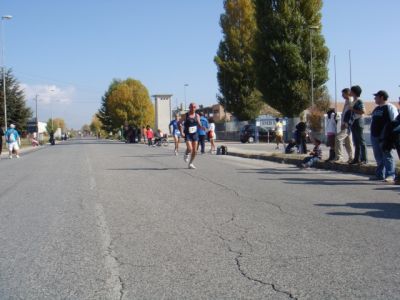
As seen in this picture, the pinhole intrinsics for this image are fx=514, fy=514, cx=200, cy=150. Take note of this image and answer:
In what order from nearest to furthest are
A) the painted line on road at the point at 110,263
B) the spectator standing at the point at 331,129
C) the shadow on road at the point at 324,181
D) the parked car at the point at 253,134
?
the painted line on road at the point at 110,263
the shadow on road at the point at 324,181
the spectator standing at the point at 331,129
the parked car at the point at 253,134

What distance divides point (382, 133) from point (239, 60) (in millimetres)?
41327

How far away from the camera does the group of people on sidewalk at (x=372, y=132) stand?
10234mm

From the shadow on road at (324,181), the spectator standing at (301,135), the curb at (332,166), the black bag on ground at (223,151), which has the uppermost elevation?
the spectator standing at (301,135)

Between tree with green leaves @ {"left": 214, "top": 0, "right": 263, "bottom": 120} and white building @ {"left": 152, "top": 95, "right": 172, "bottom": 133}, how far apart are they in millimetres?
25404

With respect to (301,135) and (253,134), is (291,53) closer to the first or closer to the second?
(253,134)

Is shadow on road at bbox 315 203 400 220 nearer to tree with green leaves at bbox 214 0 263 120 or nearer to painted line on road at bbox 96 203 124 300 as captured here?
painted line on road at bbox 96 203 124 300

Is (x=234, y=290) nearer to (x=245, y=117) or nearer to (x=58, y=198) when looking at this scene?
(x=58, y=198)

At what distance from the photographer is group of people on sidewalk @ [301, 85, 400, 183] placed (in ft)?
33.6

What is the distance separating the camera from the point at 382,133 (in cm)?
1047

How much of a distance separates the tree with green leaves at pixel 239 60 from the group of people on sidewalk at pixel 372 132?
3574 cm

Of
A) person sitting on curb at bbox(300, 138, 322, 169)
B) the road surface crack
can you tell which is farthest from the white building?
the road surface crack

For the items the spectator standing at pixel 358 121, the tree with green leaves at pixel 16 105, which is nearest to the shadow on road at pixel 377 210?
the spectator standing at pixel 358 121

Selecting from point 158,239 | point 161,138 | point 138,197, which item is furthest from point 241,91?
point 158,239

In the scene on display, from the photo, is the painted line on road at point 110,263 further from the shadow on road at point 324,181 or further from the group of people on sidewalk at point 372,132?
the group of people on sidewalk at point 372,132
